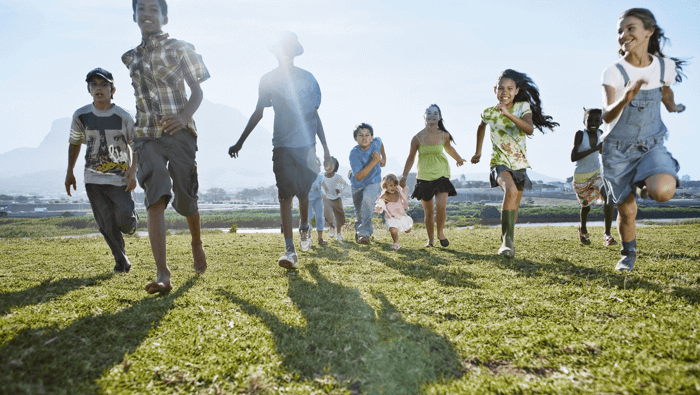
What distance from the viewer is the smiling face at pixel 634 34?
11.2 feet

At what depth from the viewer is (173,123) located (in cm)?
333

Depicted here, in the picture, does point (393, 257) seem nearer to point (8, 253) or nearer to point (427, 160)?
point (427, 160)

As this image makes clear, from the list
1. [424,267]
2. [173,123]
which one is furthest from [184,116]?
[424,267]

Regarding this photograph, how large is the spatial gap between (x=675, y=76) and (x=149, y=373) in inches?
189

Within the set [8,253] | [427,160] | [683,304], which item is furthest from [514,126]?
[8,253]

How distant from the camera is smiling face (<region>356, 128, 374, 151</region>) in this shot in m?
6.54

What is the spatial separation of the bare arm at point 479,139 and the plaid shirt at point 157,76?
13.1 feet

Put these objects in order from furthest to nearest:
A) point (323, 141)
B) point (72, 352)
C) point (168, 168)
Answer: point (323, 141) → point (168, 168) → point (72, 352)

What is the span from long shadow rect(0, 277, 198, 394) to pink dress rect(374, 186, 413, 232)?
14.8ft

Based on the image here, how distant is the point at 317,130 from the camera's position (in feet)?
15.5

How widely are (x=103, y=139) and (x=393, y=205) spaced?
4566 millimetres

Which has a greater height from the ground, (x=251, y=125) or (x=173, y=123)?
(x=251, y=125)

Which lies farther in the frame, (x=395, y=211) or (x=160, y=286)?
(x=395, y=211)

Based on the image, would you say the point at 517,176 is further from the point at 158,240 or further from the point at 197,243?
the point at 158,240
